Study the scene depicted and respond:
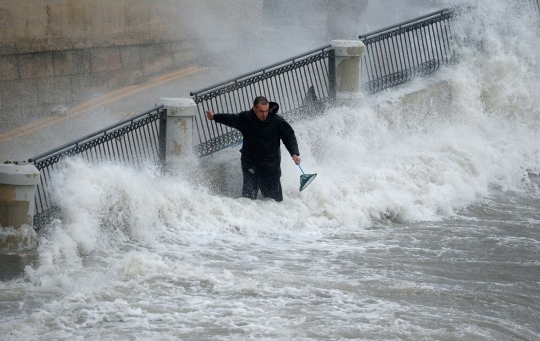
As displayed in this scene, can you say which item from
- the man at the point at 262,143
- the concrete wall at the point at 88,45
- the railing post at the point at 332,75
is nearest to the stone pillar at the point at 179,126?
the man at the point at 262,143

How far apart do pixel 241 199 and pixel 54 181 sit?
2518mm

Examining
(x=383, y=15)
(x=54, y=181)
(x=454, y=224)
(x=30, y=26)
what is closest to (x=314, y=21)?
(x=383, y=15)

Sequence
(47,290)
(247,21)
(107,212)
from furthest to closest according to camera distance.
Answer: (247,21)
(107,212)
(47,290)

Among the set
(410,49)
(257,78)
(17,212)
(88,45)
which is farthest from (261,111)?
(88,45)

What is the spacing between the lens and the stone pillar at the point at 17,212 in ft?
31.0

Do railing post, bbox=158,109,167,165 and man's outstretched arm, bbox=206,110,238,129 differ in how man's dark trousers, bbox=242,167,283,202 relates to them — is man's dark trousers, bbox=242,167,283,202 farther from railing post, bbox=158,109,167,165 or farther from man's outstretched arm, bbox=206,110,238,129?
railing post, bbox=158,109,167,165

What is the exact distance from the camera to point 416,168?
1432 cm

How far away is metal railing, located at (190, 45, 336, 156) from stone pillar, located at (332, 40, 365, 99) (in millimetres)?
106

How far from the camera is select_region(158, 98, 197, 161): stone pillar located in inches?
457

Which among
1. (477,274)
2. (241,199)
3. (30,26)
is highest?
(30,26)

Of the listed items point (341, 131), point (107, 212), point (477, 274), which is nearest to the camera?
point (477, 274)

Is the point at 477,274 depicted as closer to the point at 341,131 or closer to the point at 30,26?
the point at 341,131

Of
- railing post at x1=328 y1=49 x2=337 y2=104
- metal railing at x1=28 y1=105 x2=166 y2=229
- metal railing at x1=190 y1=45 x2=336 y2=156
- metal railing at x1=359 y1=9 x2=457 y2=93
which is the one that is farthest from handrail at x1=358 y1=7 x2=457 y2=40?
metal railing at x1=28 y1=105 x2=166 y2=229

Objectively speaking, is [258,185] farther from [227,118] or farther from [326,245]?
[326,245]
